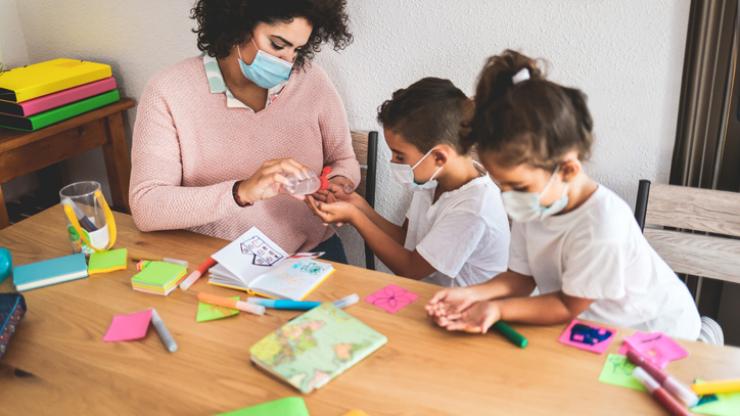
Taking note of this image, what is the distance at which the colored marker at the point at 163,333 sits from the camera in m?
1.08

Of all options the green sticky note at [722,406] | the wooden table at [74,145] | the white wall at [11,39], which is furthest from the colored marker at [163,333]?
the white wall at [11,39]

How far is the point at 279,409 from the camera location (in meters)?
0.91

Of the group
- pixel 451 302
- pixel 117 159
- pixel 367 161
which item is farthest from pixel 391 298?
pixel 117 159

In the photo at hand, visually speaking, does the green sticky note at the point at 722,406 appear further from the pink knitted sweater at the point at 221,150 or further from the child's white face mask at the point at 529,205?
the pink knitted sweater at the point at 221,150

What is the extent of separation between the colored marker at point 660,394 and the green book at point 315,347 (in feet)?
Answer: 1.34

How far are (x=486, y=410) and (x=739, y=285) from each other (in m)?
1.21

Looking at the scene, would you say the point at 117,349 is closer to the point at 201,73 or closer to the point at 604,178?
the point at 201,73

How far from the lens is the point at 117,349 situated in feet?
3.59

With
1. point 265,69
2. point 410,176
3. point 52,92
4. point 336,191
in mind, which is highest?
point 265,69

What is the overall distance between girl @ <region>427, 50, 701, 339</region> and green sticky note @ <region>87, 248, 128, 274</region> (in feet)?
2.26

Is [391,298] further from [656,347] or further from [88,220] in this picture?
[88,220]

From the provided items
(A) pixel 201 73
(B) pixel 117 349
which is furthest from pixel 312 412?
(A) pixel 201 73

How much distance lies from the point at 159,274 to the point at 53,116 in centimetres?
117

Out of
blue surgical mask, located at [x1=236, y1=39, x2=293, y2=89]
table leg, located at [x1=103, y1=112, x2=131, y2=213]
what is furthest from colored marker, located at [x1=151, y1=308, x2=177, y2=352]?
table leg, located at [x1=103, y1=112, x2=131, y2=213]
